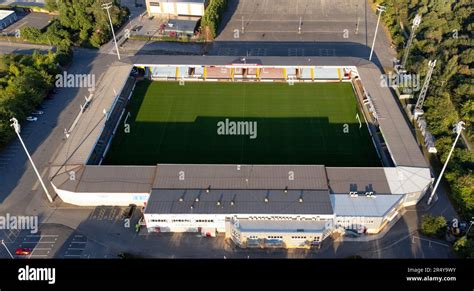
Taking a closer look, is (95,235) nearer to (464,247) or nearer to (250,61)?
(250,61)

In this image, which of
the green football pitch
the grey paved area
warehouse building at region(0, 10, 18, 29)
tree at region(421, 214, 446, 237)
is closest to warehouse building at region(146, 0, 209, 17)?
the grey paved area

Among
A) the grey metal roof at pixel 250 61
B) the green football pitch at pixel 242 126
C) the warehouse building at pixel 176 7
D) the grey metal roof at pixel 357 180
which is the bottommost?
the grey metal roof at pixel 357 180

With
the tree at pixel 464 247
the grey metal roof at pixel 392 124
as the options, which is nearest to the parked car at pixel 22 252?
the grey metal roof at pixel 392 124

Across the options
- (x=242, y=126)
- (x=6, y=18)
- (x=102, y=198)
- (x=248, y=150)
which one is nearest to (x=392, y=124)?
(x=248, y=150)

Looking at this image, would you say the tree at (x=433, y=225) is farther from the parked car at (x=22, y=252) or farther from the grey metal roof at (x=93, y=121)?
the parked car at (x=22, y=252)

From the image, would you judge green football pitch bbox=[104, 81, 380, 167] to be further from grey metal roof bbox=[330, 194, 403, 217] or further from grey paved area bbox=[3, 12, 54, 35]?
grey paved area bbox=[3, 12, 54, 35]

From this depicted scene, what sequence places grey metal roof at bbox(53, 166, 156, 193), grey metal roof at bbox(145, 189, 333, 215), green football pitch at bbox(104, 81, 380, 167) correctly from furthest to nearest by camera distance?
green football pitch at bbox(104, 81, 380, 167) → grey metal roof at bbox(53, 166, 156, 193) → grey metal roof at bbox(145, 189, 333, 215)
